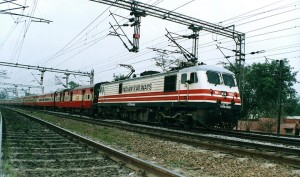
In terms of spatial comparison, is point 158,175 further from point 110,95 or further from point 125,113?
point 110,95

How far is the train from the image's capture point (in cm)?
1577

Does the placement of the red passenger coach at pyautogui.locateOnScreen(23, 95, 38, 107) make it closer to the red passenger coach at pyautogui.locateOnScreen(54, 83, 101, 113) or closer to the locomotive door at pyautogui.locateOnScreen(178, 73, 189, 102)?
the red passenger coach at pyautogui.locateOnScreen(54, 83, 101, 113)

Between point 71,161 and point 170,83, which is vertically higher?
point 170,83

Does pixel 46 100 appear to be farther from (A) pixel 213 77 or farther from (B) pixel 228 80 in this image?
(A) pixel 213 77

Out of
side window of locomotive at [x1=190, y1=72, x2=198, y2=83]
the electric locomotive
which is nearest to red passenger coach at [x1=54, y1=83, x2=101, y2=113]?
the electric locomotive

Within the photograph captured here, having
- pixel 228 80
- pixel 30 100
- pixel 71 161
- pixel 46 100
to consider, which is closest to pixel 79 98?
pixel 46 100

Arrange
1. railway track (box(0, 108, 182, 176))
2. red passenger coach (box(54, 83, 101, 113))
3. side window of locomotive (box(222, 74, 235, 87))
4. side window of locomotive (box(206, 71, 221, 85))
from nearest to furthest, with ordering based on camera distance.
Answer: railway track (box(0, 108, 182, 176)), side window of locomotive (box(206, 71, 221, 85)), side window of locomotive (box(222, 74, 235, 87)), red passenger coach (box(54, 83, 101, 113))

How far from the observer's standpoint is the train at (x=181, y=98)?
15.8 metres

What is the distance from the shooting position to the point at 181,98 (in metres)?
17.0

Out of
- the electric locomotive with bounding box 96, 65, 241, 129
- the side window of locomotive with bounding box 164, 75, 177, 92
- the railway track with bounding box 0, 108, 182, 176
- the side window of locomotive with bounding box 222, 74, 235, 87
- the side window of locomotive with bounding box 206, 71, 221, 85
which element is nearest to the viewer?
the railway track with bounding box 0, 108, 182, 176

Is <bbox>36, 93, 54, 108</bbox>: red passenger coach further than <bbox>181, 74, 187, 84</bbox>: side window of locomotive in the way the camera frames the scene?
Yes

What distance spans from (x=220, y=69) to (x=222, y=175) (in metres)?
11.4

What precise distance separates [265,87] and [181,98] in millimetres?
43320

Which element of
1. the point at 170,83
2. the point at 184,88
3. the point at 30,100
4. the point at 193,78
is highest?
the point at 193,78
